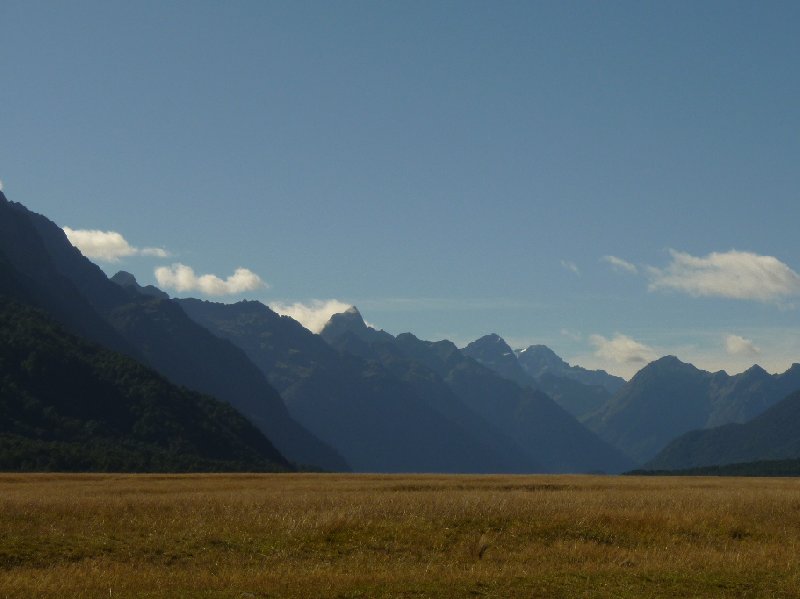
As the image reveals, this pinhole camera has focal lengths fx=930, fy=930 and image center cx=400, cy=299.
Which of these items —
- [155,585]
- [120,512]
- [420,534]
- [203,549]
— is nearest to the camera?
[155,585]

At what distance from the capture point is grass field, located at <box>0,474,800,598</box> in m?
23.4

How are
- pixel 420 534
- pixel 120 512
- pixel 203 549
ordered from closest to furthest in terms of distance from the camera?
1. pixel 203 549
2. pixel 420 534
3. pixel 120 512

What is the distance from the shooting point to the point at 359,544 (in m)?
29.6

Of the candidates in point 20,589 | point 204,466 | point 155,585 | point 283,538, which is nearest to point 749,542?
point 283,538

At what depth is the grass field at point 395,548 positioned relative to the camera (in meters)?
23.4

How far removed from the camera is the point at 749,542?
32.8 meters

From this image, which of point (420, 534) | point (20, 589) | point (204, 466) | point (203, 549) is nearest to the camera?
point (20, 589)

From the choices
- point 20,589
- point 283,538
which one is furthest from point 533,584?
point 20,589

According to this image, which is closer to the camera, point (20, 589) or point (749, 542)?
point (20, 589)

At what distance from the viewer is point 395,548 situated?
96.8 ft

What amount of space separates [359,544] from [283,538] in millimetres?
2435

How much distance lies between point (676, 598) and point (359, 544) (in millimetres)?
10410

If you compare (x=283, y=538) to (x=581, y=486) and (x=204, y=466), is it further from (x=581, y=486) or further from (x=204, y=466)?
(x=204, y=466)

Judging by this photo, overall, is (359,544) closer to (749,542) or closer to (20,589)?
(20,589)
